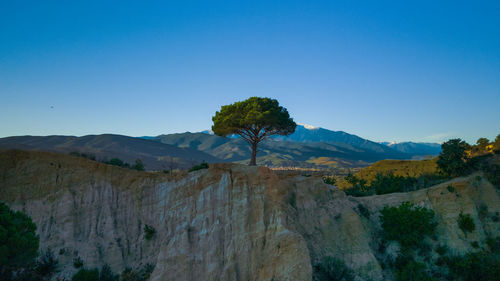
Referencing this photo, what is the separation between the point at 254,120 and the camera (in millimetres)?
27500

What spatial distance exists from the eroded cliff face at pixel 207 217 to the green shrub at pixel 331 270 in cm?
53

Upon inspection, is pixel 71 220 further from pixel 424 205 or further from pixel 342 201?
pixel 424 205

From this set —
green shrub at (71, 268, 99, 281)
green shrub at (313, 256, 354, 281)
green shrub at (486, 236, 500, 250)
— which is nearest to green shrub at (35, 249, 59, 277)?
green shrub at (71, 268, 99, 281)

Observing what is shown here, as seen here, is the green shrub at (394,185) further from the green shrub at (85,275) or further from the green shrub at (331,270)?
the green shrub at (85,275)

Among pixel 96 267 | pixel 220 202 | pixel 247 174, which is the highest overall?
pixel 247 174

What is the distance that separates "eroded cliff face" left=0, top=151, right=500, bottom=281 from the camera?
1986 centimetres

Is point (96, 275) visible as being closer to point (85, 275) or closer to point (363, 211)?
point (85, 275)

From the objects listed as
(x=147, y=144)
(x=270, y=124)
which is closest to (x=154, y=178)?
(x=270, y=124)

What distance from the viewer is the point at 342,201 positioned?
25.2 m

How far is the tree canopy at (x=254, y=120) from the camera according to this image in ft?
90.7

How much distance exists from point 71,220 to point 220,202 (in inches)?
465

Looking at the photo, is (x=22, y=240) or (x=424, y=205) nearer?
(x=22, y=240)

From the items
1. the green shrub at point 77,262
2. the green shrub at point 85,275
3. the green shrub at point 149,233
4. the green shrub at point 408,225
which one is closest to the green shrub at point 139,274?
the green shrub at point 85,275

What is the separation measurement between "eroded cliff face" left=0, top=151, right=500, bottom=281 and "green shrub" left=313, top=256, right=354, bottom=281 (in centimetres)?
53
